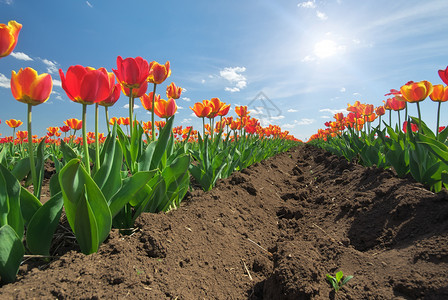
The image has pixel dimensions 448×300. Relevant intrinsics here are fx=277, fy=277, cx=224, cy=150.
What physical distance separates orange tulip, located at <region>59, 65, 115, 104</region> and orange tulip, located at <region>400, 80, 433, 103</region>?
2.99 meters

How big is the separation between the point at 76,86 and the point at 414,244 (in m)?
2.04

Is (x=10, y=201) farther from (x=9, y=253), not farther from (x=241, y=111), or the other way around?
(x=241, y=111)

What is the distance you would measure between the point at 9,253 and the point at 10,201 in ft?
0.75

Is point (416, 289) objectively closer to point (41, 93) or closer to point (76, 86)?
point (76, 86)

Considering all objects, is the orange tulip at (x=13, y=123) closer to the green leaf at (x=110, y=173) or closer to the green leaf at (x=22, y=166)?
the green leaf at (x=22, y=166)

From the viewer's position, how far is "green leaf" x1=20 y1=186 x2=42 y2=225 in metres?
1.33

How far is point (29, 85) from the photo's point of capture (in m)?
1.22

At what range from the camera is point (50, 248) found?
1442mm

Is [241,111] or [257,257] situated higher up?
[241,111]

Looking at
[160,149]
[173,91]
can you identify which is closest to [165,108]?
[173,91]

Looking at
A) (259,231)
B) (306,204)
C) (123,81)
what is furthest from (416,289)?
(306,204)

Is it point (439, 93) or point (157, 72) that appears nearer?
point (157, 72)

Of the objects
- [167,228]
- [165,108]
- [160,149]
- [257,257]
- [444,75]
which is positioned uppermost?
[444,75]

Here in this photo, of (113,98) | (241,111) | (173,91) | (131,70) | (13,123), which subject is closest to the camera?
(131,70)
